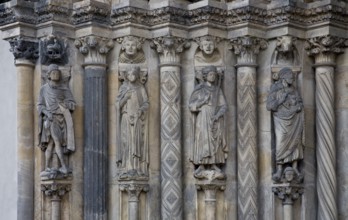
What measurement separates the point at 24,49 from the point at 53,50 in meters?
0.45

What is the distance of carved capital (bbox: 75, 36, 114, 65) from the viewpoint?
1187cm

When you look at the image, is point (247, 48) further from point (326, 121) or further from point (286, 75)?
point (326, 121)

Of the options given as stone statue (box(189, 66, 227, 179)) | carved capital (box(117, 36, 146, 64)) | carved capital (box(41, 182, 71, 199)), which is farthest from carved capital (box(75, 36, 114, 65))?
carved capital (box(41, 182, 71, 199))

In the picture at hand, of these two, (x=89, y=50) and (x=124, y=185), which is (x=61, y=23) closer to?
(x=89, y=50)

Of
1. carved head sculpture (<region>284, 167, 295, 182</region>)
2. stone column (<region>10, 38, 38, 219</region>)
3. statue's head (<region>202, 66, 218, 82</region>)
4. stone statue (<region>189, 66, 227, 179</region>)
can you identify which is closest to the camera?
carved head sculpture (<region>284, 167, 295, 182</region>)

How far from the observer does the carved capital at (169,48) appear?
11.9m

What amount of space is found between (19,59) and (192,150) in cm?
268

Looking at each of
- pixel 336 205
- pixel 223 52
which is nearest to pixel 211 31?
pixel 223 52

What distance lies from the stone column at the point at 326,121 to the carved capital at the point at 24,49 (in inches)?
147

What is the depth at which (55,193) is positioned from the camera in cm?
1177

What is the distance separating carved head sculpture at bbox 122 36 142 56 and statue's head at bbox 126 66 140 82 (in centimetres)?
20

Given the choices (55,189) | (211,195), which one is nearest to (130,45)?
(55,189)

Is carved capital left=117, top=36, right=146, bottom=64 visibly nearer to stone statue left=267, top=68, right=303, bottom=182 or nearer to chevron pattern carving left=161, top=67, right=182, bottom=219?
chevron pattern carving left=161, top=67, right=182, bottom=219

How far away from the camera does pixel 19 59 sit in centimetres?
1209
